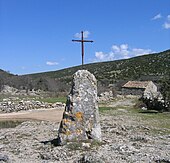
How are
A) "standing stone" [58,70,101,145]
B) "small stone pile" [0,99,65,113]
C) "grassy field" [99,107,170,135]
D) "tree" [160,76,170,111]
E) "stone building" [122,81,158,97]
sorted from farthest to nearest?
"stone building" [122,81,158,97] → "small stone pile" [0,99,65,113] → "tree" [160,76,170,111] → "grassy field" [99,107,170,135] → "standing stone" [58,70,101,145]

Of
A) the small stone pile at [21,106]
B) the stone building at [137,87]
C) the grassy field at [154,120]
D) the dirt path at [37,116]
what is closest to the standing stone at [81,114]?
the grassy field at [154,120]

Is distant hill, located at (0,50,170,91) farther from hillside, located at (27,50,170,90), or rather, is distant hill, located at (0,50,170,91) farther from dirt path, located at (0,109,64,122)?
dirt path, located at (0,109,64,122)

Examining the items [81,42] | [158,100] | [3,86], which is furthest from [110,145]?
[3,86]

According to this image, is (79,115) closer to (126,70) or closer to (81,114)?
(81,114)

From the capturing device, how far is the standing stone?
11.1 m

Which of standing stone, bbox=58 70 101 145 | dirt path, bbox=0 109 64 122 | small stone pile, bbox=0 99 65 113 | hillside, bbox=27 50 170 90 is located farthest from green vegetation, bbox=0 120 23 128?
hillside, bbox=27 50 170 90

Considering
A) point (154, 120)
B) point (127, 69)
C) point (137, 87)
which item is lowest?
point (154, 120)

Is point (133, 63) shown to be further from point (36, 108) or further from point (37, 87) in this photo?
point (36, 108)

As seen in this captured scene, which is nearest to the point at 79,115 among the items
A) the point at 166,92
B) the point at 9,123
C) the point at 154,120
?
the point at 154,120

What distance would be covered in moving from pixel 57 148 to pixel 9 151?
1652 mm

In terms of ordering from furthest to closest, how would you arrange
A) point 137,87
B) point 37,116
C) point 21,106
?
point 137,87
point 21,106
point 37,116

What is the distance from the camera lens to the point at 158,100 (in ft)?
106

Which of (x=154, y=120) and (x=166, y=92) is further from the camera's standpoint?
(x=166, y=92)

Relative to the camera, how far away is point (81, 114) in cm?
1120
